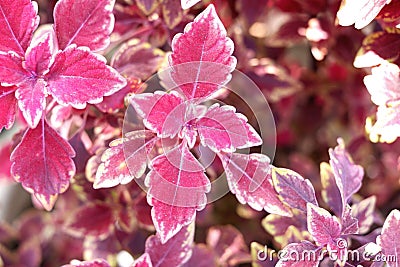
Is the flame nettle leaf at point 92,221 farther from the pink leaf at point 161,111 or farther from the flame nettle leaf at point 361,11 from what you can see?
the flame nettle leaf at point 361,11

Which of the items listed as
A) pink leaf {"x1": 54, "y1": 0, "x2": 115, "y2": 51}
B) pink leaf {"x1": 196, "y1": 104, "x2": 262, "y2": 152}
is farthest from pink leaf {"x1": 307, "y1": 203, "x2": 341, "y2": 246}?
pink leaf {"x1": 54, "y1": 0, "x2": 115, "y2": 51}

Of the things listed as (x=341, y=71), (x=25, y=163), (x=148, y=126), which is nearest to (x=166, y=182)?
(x=148, y=126)

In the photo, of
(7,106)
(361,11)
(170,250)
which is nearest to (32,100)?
(7,106)

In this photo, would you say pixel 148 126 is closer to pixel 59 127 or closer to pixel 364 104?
pixel 59 127

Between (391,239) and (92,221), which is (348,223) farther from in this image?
(92,221)

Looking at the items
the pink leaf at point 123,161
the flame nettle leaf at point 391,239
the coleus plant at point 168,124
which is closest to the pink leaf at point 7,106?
the coleus plant at point 168,124
